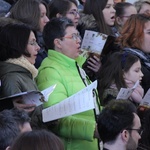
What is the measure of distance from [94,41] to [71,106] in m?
1.24

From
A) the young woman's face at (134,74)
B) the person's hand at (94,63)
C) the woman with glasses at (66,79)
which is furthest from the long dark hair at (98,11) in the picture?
the woman with glasses at (66,79)

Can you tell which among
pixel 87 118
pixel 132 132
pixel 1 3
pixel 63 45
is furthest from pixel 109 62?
pixel 1 3

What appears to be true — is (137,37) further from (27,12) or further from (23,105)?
(23,105)

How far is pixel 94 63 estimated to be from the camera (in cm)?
406

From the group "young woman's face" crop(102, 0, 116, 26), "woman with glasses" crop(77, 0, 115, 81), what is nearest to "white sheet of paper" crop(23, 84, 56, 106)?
"woman with glasses" crop(77, 0, 115, 81)

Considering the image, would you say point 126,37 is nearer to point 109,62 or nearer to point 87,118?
point 109,62

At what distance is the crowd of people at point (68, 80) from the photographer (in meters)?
2.66

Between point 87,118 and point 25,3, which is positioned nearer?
point 87,118

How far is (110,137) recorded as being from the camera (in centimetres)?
279

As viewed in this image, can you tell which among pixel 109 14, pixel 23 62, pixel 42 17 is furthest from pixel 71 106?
pixel 109 14

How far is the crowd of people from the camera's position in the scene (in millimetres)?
2659

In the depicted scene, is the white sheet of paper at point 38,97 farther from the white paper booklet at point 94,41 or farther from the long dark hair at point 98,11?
the long dark hair at point 98,11

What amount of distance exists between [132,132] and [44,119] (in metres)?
0.55

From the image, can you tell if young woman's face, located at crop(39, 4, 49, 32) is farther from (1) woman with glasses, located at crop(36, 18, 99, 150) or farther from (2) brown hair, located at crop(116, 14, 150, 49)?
(2) brown hair, located at crop(116, 14, 150, 49)
